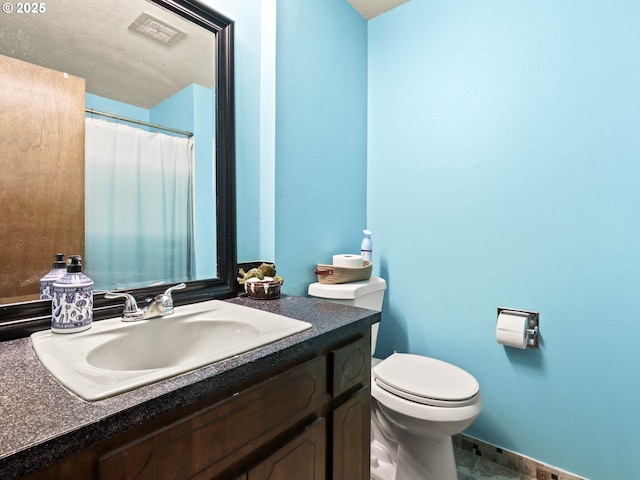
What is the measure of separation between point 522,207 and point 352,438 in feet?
4.12

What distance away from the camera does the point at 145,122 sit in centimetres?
102

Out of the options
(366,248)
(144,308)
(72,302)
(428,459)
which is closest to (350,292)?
(366,248)

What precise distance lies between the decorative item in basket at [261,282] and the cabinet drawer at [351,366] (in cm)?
38

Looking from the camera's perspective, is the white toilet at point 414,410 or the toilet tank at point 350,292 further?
the toilet tank at point 350,292

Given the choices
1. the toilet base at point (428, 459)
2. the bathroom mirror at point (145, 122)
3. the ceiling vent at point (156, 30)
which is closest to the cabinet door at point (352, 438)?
the toilet base at point (428, 459)

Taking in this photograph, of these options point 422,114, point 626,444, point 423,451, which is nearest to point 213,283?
point 423,451

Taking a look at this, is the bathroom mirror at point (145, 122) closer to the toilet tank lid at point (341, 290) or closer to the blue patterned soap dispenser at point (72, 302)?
the blue patterned soap dispenser at point (72, 302)

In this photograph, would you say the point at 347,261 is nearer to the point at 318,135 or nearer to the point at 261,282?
the point at 261,282

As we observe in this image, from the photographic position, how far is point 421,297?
1757 millimetres

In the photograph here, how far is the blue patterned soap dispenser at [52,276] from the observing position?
78 centimetres

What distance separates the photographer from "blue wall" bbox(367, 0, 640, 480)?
4.14ft

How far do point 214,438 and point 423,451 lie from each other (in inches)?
40.8

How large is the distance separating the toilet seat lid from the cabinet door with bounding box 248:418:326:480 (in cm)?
52

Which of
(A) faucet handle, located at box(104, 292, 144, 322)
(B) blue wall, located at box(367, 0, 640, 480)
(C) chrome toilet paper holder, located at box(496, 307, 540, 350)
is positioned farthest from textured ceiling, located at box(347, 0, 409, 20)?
(A) faucet handle, located at box(104, 292, 144, 322)
